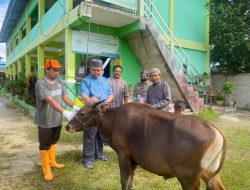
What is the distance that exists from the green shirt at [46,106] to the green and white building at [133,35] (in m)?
4.13

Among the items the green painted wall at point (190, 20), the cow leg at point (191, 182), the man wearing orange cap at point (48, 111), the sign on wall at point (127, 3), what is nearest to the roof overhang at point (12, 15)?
the green painted wall at point (190, 20)

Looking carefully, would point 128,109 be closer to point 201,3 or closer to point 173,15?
point 173,15

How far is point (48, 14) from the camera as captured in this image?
11562 mm

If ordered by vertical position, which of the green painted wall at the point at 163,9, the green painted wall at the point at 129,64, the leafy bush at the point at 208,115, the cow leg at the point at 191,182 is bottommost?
the leafy bush at the point at 208,115

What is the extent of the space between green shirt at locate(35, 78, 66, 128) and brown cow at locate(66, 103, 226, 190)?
2.60 ft

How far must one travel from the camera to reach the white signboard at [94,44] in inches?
371

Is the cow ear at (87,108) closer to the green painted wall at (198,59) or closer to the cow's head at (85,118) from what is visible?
the cow's head at (85,118)

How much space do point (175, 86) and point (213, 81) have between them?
7.33 m

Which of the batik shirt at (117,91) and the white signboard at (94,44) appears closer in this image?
the batik shirt at (117,91)

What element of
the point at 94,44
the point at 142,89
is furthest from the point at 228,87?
the point at 142,89

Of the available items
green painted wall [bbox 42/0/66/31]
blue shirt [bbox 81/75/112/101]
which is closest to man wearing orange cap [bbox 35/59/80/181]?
blue shirt [bbox 81/75/112/101]

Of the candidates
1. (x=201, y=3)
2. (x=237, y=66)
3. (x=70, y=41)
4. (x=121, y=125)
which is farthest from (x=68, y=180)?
(x=237, y=66)

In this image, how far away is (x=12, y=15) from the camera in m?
19.4

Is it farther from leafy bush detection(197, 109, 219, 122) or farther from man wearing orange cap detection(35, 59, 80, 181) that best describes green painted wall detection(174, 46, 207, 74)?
man wearing orange cap detection(35, 59, 80, 181)
